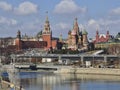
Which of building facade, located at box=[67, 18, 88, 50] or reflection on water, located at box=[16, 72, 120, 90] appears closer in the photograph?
reflection on water, located at box=[16, 72, 120, 90]

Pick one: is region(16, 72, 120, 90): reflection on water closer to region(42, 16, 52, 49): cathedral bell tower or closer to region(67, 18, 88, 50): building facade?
region(67, 18, 88, 50): building facade

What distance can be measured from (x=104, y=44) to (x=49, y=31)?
40.4ft

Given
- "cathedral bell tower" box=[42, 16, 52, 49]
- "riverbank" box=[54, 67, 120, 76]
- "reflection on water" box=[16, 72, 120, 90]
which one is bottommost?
"reflection on water" box=[16, 72, 120, 90]

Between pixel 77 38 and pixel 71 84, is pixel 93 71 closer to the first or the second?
pixel 71 84

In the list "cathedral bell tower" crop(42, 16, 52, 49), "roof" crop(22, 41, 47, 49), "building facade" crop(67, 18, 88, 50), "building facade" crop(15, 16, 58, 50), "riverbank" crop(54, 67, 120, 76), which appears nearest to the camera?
"riverbank" crop(54, 67, 120, 76)

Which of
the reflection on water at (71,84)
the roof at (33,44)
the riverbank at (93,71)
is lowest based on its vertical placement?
the reflection on water at (71,84)

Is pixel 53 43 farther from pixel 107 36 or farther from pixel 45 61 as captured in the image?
pixel 45 61

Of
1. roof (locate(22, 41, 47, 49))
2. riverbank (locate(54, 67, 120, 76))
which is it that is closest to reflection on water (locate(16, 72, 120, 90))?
riverbank (locate(54, 67, 120, 76))

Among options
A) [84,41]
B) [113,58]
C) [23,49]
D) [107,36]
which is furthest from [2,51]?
[113,58]

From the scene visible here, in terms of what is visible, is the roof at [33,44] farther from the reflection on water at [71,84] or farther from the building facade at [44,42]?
the reflection on water at [71,84]

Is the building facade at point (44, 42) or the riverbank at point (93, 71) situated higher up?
the building facade at point (44, 42)

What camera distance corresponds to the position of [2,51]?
118 metres

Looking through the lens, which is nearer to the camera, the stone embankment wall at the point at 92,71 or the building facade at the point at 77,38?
the stone embankment wall at the point at 92,71

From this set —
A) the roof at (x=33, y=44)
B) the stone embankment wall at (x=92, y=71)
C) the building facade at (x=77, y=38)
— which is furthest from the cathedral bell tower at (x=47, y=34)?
the stone embankment wall at (x=92, y=71)
